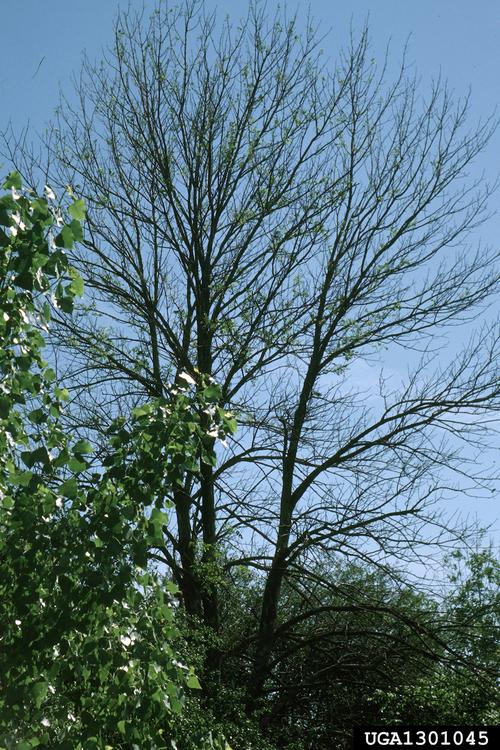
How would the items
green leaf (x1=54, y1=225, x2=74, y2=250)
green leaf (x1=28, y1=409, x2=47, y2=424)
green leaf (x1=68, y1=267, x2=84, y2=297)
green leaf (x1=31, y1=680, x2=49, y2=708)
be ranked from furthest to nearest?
green leaf (x1=28, y1=409, x2=47, y2=424) < green leaf (x1=68, y1=267, x2=84, y2=297) < green leaf (x1=54, y1=225, x2=74, y2=250) < green leaf (x1=31, y1=680, x2=49, y2=708)

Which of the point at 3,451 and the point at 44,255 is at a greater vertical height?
the point at 44,255

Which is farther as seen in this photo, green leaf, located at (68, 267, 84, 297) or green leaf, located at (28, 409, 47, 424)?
green leaf, located at (28, 409, 47, 424)

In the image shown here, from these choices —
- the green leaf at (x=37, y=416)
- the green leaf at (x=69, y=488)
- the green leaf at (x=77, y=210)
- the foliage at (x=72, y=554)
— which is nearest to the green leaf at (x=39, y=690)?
the foliage at (x=72, y=554)

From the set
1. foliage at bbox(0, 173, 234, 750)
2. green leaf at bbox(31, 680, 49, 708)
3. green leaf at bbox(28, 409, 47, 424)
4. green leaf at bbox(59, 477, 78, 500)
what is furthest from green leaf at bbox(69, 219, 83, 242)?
green leaf at bbox(31, 680, 49, 708)

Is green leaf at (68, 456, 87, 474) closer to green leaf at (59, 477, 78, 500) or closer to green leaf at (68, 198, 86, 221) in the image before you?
green leaf at (59, 477, 78, 500)

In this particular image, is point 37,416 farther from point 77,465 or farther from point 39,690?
point 39,690

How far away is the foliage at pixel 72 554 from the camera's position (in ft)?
13.3

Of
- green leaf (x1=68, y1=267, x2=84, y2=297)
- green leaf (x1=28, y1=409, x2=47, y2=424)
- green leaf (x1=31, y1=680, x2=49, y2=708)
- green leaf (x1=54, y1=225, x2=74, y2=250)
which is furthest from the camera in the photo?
green leaf (x1=28, y1=409, x2=47, y2=424)

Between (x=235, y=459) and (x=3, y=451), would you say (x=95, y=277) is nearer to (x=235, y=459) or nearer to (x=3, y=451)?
(x=235, y=459)

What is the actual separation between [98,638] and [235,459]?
7.98m

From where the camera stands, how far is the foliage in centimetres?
405

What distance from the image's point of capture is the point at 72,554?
162 inches

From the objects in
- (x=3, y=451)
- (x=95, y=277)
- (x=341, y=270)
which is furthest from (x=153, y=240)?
(x=3, y=451)

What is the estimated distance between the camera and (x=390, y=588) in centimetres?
1171
